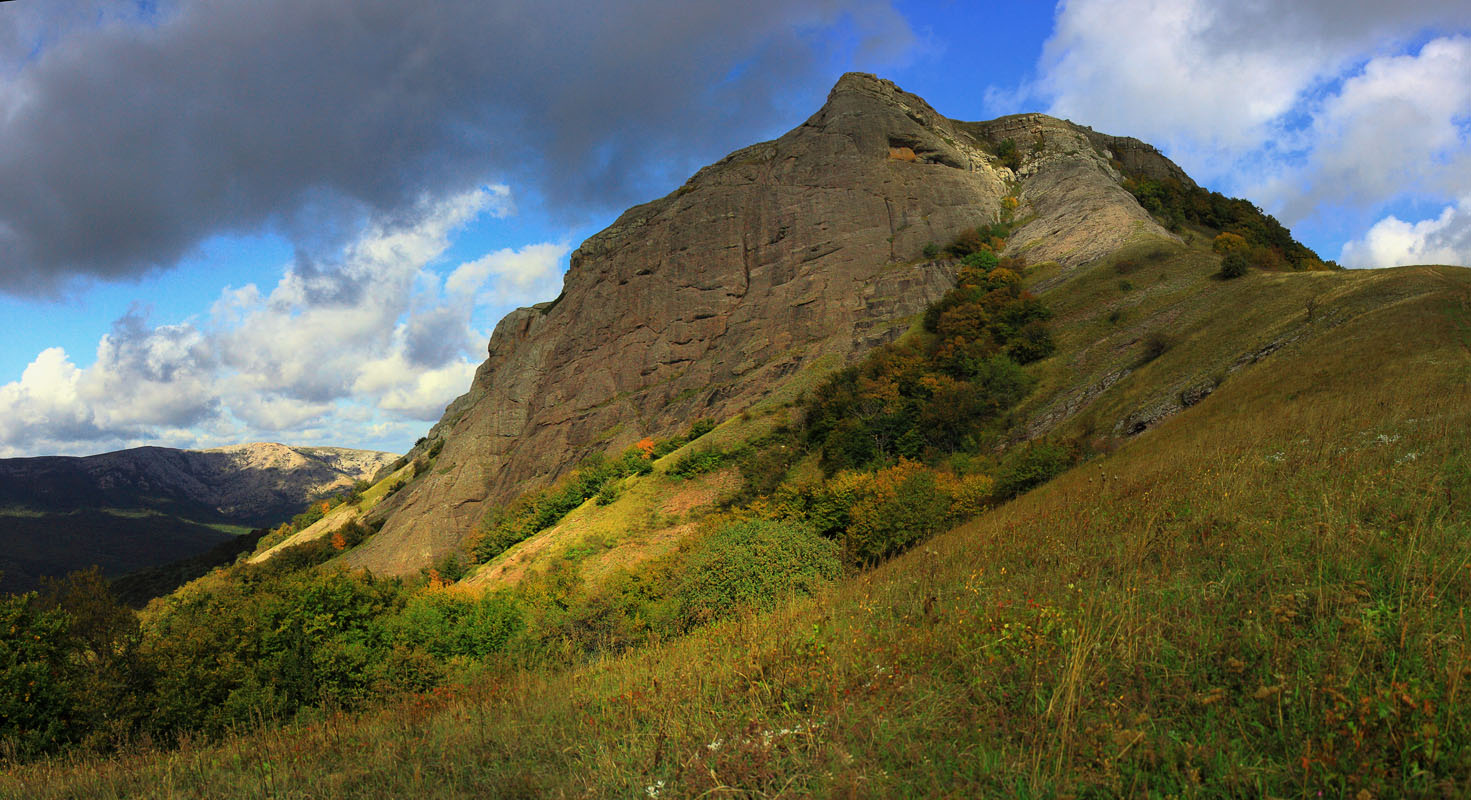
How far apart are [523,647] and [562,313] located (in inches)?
1974

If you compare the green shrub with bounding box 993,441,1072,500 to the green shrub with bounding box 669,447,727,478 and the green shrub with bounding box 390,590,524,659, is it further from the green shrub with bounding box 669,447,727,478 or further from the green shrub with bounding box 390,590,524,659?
the green shrub with bounding box 669,447,727,478

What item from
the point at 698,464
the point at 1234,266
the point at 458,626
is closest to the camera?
the point at 458,626

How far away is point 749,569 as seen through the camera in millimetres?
13266

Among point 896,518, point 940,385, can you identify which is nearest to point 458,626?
point 896,518

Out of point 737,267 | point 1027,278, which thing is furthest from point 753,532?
point 737,267

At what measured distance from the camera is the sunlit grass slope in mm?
3129

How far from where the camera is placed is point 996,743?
3.50m

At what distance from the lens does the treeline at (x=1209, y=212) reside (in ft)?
162

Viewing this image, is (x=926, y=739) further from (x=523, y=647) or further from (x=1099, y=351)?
(x=1099, y=351)

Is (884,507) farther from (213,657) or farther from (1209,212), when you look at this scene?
(1209,212)

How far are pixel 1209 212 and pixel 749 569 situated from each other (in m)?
60.2

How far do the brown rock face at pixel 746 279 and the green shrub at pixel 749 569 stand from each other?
28.1 metres

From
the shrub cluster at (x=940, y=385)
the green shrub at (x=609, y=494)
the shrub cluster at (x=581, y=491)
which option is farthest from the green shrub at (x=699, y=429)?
the green shrub at (x=609, y=494)

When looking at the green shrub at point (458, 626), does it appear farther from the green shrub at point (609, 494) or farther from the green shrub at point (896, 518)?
the green shrub at point (609, 494)
